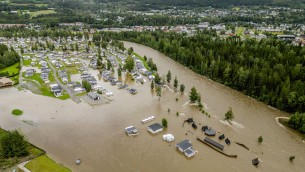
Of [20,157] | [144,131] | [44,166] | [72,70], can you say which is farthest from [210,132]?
[72,70]

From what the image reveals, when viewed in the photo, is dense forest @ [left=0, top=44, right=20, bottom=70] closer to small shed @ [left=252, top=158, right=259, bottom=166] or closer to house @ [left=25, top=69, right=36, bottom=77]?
house @ [left=25, top=69, right=36, bottom=77]

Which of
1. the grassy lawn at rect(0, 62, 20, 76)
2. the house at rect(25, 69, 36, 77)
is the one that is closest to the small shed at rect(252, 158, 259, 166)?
the house at rect(25, 69, 36, 77)

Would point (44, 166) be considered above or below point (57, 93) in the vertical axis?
below

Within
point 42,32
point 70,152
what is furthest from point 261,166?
point 42,32

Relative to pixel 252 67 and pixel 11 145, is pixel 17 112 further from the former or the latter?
pixel 252 67

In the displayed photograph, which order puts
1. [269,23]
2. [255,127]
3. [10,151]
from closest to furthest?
[10,151]
[255,127]
[269,23]

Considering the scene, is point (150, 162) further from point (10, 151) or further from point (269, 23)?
point (269, 23)
